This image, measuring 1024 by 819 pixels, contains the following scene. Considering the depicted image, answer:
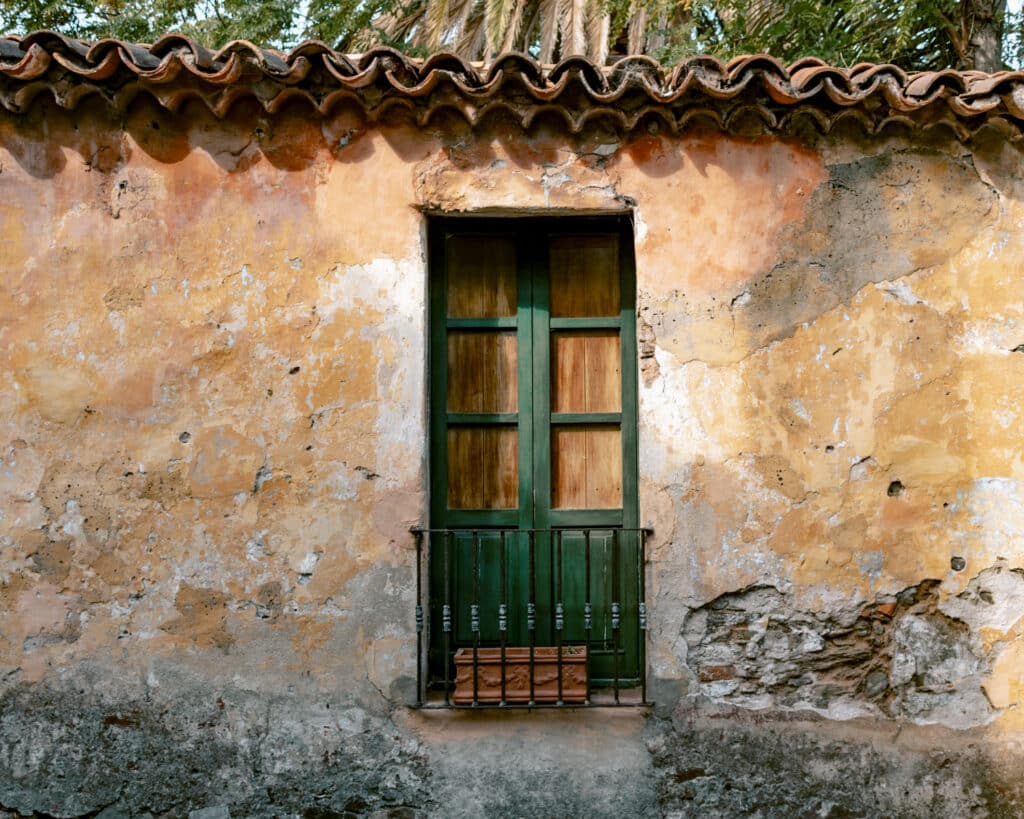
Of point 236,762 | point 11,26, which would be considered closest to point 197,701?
point 236,762

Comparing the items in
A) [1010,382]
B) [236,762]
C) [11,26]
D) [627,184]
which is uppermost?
[11,26]

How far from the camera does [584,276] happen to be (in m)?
4.30

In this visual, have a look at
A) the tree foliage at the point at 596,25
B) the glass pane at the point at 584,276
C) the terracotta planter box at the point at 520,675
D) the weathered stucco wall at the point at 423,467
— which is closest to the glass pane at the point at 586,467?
the weathered stucco wall at the point at 423,467

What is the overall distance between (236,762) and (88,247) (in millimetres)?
2182

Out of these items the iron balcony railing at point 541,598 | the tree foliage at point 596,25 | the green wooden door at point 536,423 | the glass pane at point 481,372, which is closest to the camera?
the iron balcony railing at point 541,598

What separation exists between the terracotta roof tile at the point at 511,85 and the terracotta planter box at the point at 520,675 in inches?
84.7

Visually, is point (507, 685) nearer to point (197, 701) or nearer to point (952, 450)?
point (197, 701)

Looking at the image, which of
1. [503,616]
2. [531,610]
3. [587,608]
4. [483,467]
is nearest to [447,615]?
[503,616]

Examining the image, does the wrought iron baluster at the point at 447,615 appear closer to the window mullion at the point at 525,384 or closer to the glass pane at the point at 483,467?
the glass pane at the point at 483,467

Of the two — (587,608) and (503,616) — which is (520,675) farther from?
(587,608)

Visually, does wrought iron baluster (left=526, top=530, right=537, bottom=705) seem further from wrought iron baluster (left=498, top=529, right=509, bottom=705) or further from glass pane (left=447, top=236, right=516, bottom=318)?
glass pane (left=447, top=236, right=516, bottom=318)

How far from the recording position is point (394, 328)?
13.2ft

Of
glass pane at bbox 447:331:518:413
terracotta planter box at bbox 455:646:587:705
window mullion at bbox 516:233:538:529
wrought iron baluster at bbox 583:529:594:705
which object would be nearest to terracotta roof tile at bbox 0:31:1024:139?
window mullion at bbox 516:233:538:529

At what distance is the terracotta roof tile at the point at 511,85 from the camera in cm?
375
